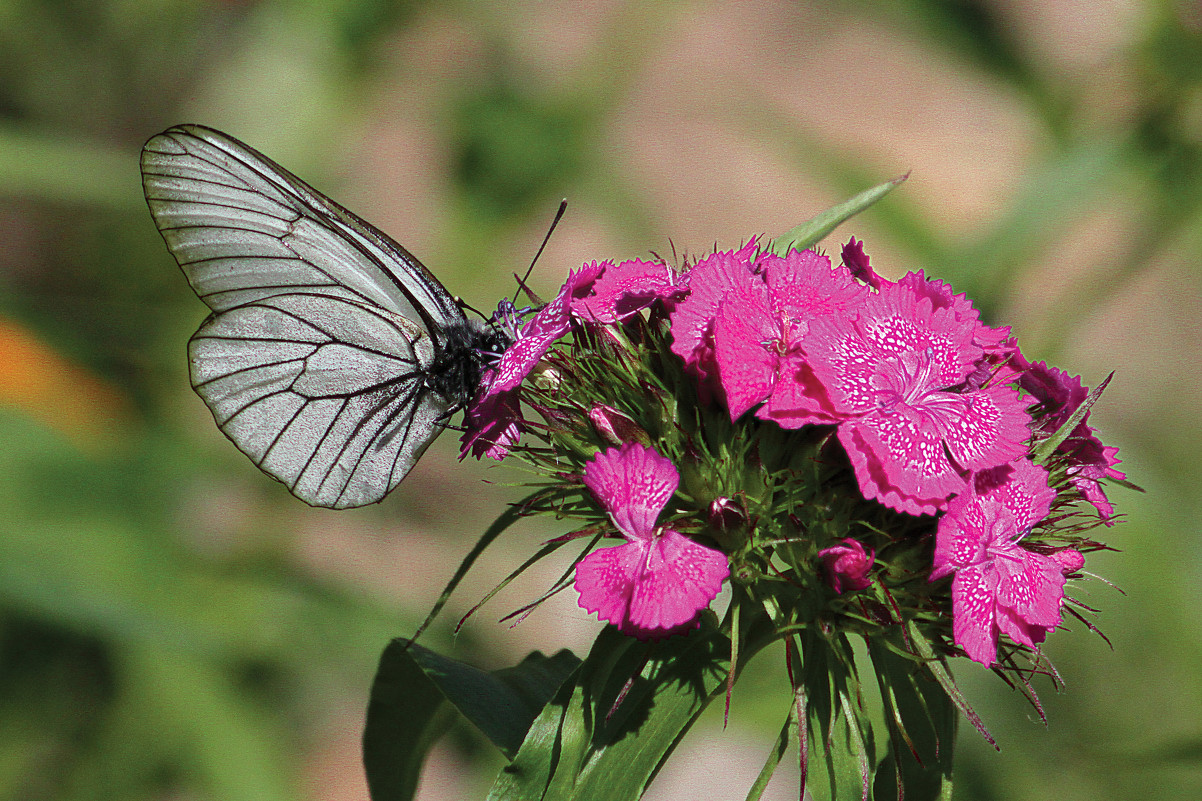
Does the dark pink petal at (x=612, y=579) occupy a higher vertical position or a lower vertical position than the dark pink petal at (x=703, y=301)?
lower

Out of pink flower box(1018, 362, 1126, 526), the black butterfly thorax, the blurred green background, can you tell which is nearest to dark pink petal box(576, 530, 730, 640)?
pink flower box(1018, 362, 1126, 526)

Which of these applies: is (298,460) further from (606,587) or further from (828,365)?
(828,365)

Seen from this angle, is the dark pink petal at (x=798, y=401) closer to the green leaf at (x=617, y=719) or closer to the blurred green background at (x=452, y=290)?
the green leaf at (x=617, y=719)

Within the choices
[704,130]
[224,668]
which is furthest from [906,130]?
[224,668]

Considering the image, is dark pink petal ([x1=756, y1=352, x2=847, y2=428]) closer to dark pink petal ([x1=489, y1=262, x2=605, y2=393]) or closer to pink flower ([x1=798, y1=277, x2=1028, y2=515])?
pink flower ([x1=798, y1=277, x2=1028, y2=515])

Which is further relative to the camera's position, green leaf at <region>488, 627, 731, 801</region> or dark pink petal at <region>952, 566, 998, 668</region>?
green leaf at <region>488, 627, 731, 801</region>

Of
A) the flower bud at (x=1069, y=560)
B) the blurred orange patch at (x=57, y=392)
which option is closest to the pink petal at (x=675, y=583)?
the flower bud at (x=1069, y=560)
